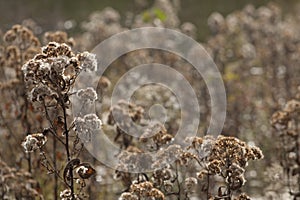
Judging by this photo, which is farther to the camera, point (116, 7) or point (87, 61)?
point (116, 7)

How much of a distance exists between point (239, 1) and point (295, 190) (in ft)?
42.7

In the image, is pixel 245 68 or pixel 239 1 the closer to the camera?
pixel 245 68

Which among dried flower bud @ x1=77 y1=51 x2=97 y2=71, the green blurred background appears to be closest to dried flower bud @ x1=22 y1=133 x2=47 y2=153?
dried flower bud @ x1=77 y1=51 x2=97 y2=71

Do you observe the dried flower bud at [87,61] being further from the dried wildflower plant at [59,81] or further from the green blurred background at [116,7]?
the green blurred background at [116,7]

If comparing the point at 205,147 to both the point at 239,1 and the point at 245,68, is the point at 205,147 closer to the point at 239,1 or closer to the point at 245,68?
the point at 245,68

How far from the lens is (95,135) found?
19.9ft

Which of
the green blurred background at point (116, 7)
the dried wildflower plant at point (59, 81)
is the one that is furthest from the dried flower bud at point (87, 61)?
the green blurred background at point (116, 7)

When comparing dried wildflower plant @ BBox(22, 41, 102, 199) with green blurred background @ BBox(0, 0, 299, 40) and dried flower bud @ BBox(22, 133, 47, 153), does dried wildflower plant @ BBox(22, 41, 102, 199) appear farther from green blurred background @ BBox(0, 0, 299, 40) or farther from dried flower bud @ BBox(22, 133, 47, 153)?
green blurred background @ BBox(0, 0, 299, 40)

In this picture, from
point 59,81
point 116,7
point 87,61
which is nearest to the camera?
point 59,81

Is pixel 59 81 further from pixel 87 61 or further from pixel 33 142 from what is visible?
pixel 33 142

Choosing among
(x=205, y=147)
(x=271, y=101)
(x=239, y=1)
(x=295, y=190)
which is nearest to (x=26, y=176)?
(x=205, y=147)

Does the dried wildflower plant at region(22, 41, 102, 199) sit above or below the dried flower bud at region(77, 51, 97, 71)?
below

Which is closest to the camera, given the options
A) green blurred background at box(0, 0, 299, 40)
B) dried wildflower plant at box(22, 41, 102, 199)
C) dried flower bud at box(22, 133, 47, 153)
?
dried wildflower plant at box(22, 41, 102, 199)

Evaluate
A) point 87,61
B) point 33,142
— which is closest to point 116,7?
point 87,61
